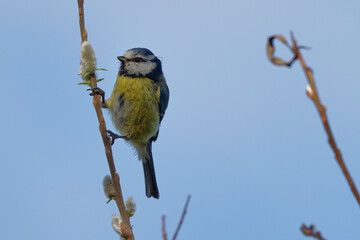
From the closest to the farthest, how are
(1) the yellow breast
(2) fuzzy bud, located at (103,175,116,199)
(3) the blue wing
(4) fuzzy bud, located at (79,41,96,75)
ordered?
(2) fuzzy bud, located at (103,175,116,199) → (4) fuzzy bud, located at (79,41,96,75) → (1) the yellow breast → (3) the blue wing

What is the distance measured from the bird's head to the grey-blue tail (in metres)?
0.66

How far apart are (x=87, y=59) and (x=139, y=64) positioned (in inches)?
93.8

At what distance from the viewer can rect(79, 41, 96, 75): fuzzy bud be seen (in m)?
1.75

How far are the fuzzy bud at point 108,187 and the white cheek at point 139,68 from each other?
253cm

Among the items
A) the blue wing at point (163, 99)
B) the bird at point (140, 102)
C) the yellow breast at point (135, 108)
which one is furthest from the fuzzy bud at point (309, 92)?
the blue wing at point (163, 99)

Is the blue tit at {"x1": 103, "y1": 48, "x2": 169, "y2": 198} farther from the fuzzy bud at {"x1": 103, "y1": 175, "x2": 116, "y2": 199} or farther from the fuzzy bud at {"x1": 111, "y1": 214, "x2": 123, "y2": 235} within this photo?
the fuzzy bud at {"x1": 111, "y1": 214, "x2": 123, "y2": 235}

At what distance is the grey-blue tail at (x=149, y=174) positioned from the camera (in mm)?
4168

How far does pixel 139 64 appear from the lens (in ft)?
13.8

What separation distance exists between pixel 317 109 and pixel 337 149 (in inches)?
2.6

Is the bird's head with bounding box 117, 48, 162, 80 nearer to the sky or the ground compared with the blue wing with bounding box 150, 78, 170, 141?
nearer to the sky

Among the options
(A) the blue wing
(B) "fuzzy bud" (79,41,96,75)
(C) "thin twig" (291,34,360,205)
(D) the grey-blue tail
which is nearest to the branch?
(C) "thin twig" (291,34,360,205)

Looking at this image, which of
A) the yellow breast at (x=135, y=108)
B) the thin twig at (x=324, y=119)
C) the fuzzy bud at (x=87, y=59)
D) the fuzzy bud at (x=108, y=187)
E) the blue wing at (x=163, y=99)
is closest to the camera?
the thin twig at (x=324, y=119)

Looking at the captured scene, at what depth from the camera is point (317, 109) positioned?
686mm

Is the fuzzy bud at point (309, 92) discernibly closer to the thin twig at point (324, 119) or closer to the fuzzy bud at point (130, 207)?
the thin twig at point (324, 119)
